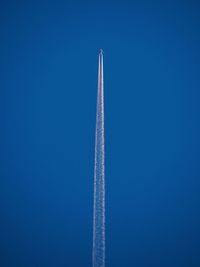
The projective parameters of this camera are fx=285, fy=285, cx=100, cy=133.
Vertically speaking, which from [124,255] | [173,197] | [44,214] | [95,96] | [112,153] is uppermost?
[95,96]

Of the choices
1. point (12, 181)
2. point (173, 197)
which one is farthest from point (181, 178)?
point (12, 181)

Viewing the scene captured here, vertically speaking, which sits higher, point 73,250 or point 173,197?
point 173,197

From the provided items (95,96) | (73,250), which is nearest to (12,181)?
(73,250)

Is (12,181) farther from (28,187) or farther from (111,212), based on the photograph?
(111,212)

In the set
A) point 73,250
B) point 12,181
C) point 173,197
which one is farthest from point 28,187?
point 173,197

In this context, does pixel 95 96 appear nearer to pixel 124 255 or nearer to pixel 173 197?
pixel 173 197

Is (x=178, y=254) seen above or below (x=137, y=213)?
below

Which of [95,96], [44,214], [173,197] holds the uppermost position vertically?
[95,96]
